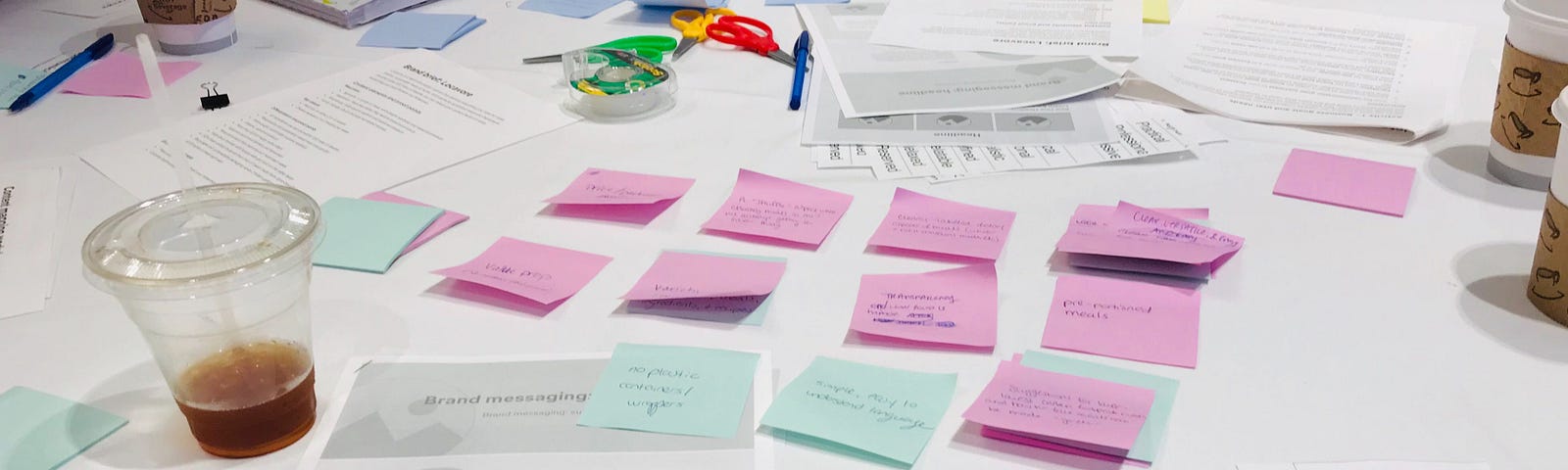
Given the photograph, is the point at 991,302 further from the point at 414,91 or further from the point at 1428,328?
the point at 414,91

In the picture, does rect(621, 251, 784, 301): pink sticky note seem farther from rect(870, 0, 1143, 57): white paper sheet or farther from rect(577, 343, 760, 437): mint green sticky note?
rect(870, 0, 1143, 57): white paper sheet

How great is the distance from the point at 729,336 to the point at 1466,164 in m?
0.61

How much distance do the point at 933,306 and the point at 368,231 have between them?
16.3 inches

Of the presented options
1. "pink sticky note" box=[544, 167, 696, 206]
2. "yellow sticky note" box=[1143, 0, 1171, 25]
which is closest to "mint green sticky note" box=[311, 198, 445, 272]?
"pink sticky note" box=[544, 167, 696, 206]

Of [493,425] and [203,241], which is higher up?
[203,241]

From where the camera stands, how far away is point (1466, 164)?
0.91 m

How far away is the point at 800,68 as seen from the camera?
110 cm

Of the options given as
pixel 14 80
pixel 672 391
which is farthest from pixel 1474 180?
pixel 14 80

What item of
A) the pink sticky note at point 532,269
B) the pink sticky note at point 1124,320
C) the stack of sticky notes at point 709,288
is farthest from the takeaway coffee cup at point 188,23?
the pink sticky note at point 1124,320

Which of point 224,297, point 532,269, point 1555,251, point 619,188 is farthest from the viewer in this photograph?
point 619,188

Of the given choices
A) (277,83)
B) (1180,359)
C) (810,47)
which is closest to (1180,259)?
(1180,359)

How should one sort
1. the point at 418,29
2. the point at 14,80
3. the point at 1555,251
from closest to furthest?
the point at 1555,251 < the point at 14,80 < the point at 418,29

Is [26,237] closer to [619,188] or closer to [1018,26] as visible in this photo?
[619,188]

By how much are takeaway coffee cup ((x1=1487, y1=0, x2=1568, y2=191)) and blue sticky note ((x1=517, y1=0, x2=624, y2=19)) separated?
0.91 metres
